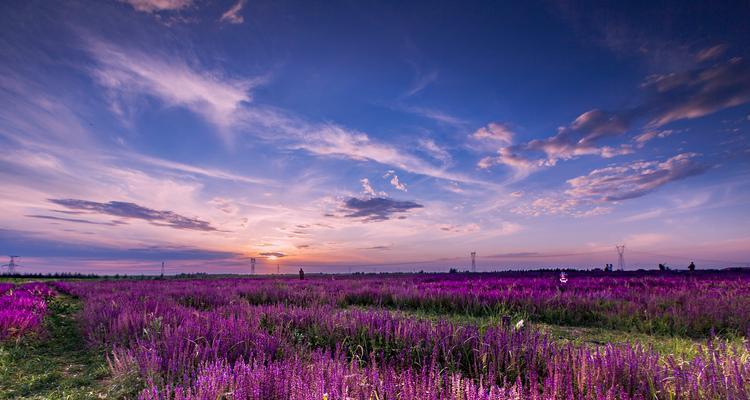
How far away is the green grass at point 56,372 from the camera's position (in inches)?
130

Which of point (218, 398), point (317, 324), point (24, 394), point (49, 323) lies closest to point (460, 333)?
point (317, 324)

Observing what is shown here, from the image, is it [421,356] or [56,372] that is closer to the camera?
[421,356]

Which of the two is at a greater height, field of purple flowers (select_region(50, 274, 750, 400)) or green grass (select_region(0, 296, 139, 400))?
field of purple flowers (select_region(50, 274, 750, 400))

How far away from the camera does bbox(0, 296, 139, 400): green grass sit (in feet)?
10.9

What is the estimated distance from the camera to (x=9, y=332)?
5.55 m

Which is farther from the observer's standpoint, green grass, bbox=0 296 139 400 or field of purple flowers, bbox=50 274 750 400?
green grass, bbox=0 296 139 400

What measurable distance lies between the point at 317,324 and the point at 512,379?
9.36 feet

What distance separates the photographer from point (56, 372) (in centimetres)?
407

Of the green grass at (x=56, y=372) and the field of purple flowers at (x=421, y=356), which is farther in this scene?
the green grass at (x=56, y=372)

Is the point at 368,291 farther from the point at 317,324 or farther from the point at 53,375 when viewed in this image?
the point at 53,375

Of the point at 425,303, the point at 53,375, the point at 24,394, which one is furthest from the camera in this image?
the point at 425,303

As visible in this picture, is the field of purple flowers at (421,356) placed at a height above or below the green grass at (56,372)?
above

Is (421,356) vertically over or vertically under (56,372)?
over

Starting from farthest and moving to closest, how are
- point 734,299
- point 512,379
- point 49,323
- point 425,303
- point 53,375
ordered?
point 425,303
point 734,299
point 49,323
point 53,375
point 512,379
